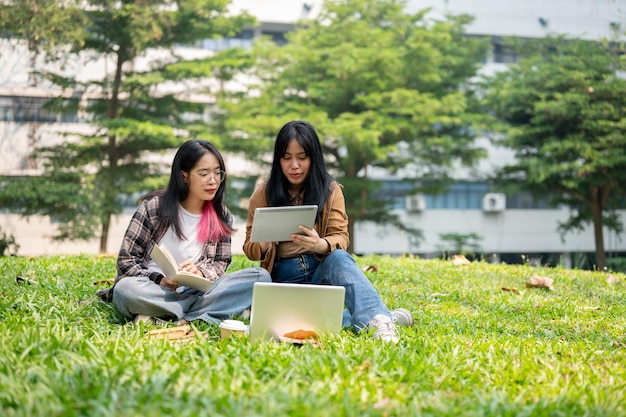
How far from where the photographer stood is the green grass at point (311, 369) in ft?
5.88

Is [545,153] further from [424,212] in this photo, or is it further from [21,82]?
[21,82]

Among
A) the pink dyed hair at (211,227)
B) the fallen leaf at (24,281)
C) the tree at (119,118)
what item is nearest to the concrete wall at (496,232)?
the tree at (119,118)

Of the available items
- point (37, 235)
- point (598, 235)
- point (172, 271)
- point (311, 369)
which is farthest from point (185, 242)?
point (37, 235)

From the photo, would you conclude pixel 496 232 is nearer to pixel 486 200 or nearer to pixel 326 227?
pixel 486 200

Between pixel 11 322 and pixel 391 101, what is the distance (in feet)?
39.5

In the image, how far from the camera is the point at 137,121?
12.9 metres

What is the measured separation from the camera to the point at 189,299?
11.0ft

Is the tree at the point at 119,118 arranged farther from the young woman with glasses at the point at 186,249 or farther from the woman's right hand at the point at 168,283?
the woman's right hand at the point at 168,283

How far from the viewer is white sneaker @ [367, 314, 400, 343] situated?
111 inches

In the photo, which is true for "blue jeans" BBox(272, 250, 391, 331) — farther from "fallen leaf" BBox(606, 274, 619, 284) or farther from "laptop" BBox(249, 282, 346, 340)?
"fallen leaf" BBox(606, 274, 619, 284)

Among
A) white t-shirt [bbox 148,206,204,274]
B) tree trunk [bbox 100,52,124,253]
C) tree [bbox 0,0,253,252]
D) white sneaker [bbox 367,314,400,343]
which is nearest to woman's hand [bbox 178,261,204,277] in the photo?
white t-shirt [bbox 148,206,204,274]

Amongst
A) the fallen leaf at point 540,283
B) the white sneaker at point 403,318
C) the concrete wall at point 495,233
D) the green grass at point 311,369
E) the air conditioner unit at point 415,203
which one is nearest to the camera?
the green grass at point 311,369

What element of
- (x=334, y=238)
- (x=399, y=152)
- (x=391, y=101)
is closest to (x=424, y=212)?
(x=399, y=152)

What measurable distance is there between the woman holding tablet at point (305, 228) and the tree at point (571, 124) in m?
12.0
